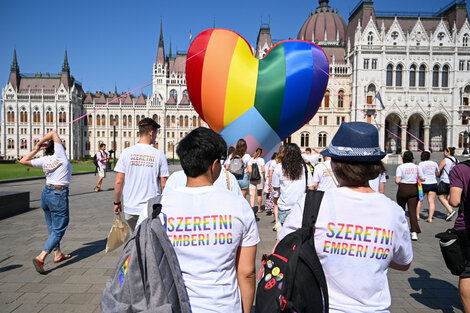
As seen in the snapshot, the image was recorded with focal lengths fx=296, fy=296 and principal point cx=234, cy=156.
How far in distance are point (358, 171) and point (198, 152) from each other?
0.86 meters

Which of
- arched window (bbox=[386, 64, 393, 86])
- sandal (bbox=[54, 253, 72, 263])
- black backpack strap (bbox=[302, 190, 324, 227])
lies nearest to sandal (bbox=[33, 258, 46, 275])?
sandal (bbox=[54, 253, 72, 263])

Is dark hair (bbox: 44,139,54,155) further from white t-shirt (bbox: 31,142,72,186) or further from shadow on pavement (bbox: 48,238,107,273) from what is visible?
shadow on pavement (bbox: 48,238,107,273)

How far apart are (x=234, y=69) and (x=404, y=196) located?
448 centimetres

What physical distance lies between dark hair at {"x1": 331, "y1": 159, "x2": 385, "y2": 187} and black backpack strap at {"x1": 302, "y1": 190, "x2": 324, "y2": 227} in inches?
7.5

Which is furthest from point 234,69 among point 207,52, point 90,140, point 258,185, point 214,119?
point 90,140

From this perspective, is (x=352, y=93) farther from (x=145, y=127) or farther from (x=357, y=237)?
(x=357, y=237)

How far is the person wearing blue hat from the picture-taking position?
1504 mm

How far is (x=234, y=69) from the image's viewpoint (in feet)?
20.3

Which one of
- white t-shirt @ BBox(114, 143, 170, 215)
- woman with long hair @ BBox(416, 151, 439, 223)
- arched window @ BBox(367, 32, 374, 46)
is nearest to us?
white t-shirt @ BBox(114, 143, 170, 215)

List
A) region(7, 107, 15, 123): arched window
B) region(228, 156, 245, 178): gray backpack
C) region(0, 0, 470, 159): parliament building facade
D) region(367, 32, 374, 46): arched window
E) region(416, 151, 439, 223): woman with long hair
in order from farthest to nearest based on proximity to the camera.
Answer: region(7, 107, 15, 123): arched window, region(367, 32, 374, 46): arched window, region(0, 0, 470, 159): parliament building facade, region(416, 151, 439, 223): woman with long hair, region(228, 156, 245, 178): gray backpack

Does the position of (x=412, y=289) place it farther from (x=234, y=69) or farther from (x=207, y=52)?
(x=207, y=52)

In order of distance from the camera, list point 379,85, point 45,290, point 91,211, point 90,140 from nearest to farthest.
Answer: point 45,290 < point 91,211 < point 379,85 < point 90,140

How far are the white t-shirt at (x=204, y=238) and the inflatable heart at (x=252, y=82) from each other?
4.89 metres

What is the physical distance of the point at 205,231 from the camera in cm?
155
